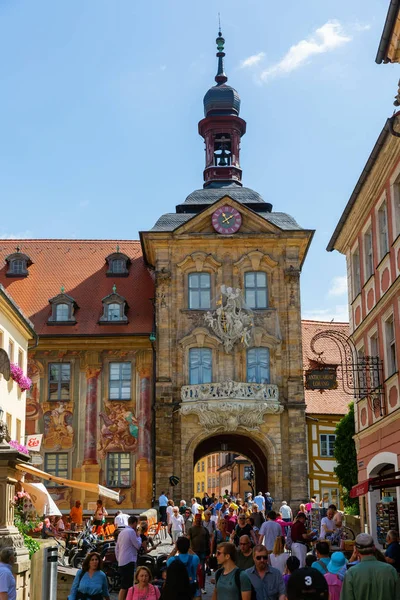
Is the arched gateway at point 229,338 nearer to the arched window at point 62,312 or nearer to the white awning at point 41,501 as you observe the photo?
the arched window at point 62,312

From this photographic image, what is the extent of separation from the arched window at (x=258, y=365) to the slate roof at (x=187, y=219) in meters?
5.65

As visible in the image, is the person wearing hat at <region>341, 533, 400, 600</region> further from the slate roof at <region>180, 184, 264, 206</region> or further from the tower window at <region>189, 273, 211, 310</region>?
the slate roof at <region>180, 184, 264, 206</region>

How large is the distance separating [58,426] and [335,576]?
29.8m

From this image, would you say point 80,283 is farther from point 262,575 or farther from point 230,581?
point 230,581

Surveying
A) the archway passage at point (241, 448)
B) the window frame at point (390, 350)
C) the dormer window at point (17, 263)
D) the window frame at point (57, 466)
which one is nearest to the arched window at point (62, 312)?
the dormer window at point (17, 263)

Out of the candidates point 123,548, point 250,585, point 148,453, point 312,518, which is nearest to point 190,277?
point 148,453

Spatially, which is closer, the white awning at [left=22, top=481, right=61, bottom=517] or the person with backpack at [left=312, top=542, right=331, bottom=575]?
the person with backpack at [left=312, top=542, right=331, bottom=575]

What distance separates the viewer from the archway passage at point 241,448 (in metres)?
43.1

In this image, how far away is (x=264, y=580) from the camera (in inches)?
434

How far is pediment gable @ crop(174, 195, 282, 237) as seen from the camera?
40969 millimetres

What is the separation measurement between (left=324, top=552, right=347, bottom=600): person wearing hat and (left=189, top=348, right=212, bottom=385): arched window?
92.9 ft

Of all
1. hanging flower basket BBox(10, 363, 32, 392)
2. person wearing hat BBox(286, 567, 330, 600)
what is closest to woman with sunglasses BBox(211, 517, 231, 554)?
person wearing hat BBox(286, 567, 330, 600)

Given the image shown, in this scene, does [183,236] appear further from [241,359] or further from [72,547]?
Answer: [72,547]

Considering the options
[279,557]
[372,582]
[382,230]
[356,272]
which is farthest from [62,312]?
[372,582]
